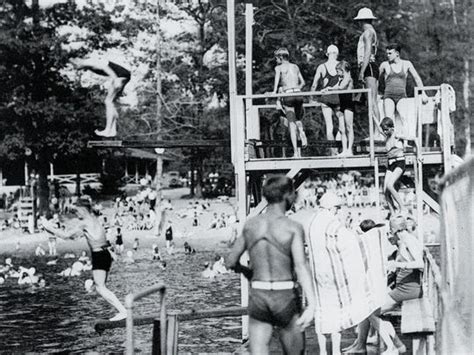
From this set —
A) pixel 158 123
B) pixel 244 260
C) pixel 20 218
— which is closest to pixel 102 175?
pixel 158 123

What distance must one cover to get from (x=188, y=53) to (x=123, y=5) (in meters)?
4.73

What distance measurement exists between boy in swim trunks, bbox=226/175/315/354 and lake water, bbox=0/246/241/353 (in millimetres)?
12359

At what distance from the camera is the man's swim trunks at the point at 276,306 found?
7984 mm

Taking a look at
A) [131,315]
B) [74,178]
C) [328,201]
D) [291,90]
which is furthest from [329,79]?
[74,178]

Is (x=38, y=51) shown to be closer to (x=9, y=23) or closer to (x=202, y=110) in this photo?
(x=9, y=23)

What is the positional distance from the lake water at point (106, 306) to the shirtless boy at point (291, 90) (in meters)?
6.61

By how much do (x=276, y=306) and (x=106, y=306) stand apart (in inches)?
909

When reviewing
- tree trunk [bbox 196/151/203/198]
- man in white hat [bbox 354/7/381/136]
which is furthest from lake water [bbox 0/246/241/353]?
tree trunk [bbox 196/151/203/198]

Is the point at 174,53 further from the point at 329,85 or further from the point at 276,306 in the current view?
the point at 276,306

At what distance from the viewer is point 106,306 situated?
30.5 m

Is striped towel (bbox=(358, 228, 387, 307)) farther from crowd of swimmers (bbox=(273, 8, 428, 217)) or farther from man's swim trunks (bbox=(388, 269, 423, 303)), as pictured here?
crowd of swimmers (bbox=(273, 8, 428, 217))

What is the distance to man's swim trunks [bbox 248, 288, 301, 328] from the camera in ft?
26.2

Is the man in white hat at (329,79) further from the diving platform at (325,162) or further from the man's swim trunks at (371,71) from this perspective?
the diving platform at (325,162)

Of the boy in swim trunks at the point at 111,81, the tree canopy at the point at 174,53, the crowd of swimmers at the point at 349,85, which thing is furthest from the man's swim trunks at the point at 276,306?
the tree canopy at the point at 174,53
